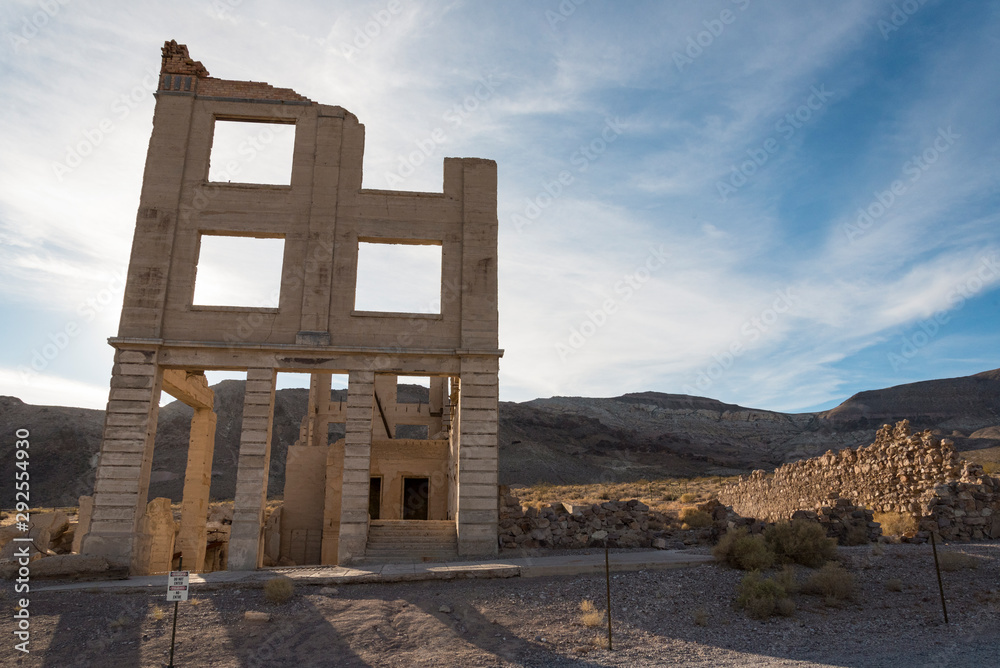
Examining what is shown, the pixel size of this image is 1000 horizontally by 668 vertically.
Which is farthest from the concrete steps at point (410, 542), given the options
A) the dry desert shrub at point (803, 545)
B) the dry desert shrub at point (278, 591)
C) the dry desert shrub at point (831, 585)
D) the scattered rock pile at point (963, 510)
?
the scattered rock pile at point (963, 510)

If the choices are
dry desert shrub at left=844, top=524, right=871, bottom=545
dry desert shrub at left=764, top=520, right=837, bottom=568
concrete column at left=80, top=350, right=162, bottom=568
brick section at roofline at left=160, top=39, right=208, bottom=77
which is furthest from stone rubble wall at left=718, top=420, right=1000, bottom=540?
brick section at roofline at left=160, top=39, right=208, bottom=77

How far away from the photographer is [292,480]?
20000 mm

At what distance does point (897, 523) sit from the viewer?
1398 centimetres

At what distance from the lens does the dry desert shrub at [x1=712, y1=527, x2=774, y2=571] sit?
11.2 m

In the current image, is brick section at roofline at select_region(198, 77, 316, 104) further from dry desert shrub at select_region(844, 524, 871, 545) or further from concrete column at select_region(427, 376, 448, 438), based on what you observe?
dry desert shrub at select_region(844, 524, 871, 545)

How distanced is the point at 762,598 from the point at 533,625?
353 cm

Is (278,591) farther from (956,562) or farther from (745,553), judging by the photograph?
(956,562)

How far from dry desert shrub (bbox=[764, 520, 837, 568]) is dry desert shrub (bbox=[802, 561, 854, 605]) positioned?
3.74 feet

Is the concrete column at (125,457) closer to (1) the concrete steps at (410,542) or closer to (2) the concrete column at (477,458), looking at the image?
(1) the concrete steps at (410,542)

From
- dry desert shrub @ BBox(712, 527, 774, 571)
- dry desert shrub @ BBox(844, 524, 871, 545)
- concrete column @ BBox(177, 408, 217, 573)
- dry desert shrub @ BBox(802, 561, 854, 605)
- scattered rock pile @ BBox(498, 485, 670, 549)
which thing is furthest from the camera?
concrete column @ BBox(177, 408, 217, 573)

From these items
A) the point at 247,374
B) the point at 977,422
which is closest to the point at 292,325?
the point at 247,374

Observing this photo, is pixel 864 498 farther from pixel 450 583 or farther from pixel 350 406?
pixel 350 406

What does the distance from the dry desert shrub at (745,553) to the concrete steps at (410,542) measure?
5.85 metres

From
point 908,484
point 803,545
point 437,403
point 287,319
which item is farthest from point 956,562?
point 437,403
